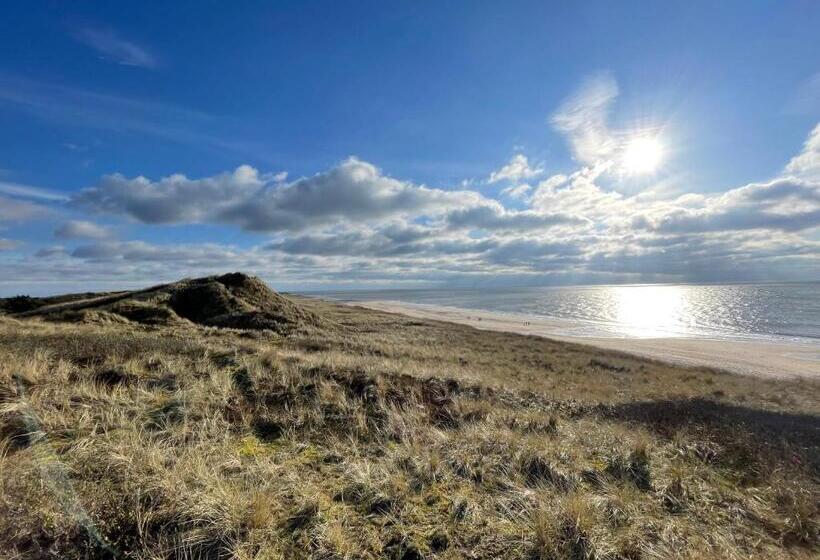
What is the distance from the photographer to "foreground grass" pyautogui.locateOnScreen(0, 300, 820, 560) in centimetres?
396

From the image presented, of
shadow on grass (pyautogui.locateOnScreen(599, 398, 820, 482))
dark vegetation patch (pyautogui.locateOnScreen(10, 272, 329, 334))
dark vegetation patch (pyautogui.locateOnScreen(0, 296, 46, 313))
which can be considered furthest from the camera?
dark vegetation patch (pyautogui.locateOnScreen(0, 296, 46, 313))

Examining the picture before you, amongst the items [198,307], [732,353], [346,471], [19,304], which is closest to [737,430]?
[346,471]

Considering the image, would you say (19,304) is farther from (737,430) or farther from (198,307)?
(737,430)

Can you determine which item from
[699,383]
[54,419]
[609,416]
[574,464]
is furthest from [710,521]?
[699,383]

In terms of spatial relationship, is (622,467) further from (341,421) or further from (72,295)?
(72,295)

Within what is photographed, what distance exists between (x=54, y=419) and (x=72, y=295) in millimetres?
47165

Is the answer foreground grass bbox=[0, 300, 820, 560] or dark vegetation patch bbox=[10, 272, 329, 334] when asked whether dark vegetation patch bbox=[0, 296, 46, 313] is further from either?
foreground grass bbox=[0, 300, 820, 560]

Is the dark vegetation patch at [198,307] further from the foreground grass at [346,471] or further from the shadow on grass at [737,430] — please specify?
the shadow on grass at [737,430]

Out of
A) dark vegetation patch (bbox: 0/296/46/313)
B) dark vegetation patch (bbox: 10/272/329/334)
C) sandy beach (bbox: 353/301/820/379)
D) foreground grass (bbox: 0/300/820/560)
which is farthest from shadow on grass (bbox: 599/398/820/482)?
dark vegetation patch (bbox: 0/296/46/313)

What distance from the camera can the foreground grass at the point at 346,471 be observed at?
3959 millimetres

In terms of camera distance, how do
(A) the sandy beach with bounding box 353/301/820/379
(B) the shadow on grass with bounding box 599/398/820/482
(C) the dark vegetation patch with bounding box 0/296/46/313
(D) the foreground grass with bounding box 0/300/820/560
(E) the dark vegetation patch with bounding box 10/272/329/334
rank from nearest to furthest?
(D) the foreground grass with bounding box 0/300/820/560, (B) the shadow on grass with bounding box 599/398/820/482, (E) the dark vegetation patch with bounding box 10/272/329/334, (A) the sandy beach with bounding box 353/301/820/379, (C) the dark vegetation patch with bounding box 0/296/46/313

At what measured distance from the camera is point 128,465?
4.63m

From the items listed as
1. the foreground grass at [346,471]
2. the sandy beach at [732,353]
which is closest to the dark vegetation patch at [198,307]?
the foreground grass at [346,471]

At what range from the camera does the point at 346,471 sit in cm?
548
